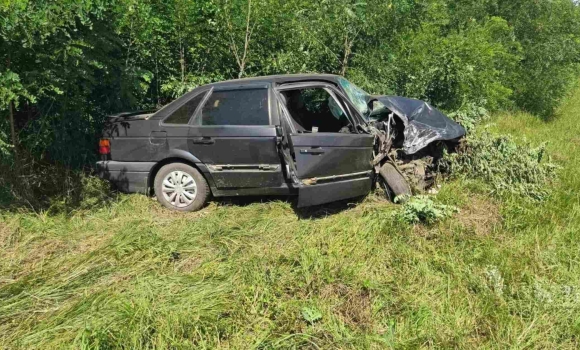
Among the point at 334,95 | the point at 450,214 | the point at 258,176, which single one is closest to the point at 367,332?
the point at 450,214

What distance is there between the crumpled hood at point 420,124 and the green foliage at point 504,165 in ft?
0.99

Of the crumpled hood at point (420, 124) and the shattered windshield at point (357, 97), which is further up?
the shattered windshield at point (357, 97)

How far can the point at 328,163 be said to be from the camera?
4637 millimetres

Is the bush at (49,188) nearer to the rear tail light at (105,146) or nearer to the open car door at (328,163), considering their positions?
the rear tail light at (105,146)

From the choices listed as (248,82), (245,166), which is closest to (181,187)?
(245,166)

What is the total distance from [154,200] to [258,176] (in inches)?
55.8

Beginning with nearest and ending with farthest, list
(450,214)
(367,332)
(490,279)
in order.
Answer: (367,332) → (490,279) → (450,214)

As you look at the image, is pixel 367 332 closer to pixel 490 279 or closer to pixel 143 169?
pixel 490 279

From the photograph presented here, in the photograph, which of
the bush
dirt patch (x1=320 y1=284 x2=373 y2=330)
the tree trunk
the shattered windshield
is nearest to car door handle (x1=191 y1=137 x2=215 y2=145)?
the bush

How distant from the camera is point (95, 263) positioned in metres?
3.88

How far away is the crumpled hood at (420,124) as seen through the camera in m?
5.04

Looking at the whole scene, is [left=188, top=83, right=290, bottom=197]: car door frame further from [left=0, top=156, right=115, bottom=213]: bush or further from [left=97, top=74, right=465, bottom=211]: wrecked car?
[left=0, top=156, right=115, bottom=213]: bush

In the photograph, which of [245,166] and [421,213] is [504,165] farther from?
[245,166]

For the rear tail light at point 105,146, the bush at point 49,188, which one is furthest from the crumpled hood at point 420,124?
the bush at point 49,188
